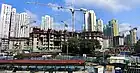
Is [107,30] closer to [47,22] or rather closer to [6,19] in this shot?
[47,22]

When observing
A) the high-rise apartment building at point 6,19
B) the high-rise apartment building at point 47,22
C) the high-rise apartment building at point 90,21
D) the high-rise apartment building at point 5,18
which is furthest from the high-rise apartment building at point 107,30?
the high-rise apartment building at point 5,18

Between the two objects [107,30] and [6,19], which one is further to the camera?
[107,30]

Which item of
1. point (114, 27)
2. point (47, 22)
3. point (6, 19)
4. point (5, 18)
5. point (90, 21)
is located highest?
point (5, 18)

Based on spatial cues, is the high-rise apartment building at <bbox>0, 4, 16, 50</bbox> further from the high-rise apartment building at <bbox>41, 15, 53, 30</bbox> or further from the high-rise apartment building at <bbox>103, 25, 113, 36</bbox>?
the high-rise apartment building at <bbox>103, 25, 113, 36</bbox>

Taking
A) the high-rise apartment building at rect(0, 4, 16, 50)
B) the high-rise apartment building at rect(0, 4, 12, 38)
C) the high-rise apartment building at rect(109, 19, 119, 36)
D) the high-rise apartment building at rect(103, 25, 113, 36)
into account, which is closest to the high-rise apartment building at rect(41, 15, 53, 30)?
the high-rise apartment building at rect(0, 4, 16, 50)

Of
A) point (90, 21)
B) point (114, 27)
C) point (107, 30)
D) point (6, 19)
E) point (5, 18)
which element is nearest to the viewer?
point (114, 27)

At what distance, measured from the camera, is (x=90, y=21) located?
11844 centimetres

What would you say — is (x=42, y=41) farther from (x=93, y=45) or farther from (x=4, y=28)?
(x=93, y=45)

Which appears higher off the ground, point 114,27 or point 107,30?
point 114,27

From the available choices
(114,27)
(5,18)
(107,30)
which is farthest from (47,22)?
(114,27)

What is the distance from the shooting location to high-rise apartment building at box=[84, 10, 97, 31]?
370ft

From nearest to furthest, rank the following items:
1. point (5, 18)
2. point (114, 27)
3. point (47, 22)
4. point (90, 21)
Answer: point (114, 27) < point (90, 21) < point (5, 18) < point (47, 22)

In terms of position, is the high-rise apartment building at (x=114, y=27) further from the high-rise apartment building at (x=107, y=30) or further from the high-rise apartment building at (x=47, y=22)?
the high-rise apartment building at (x=47, y=22)

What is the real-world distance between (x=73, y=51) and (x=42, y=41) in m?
46.2
